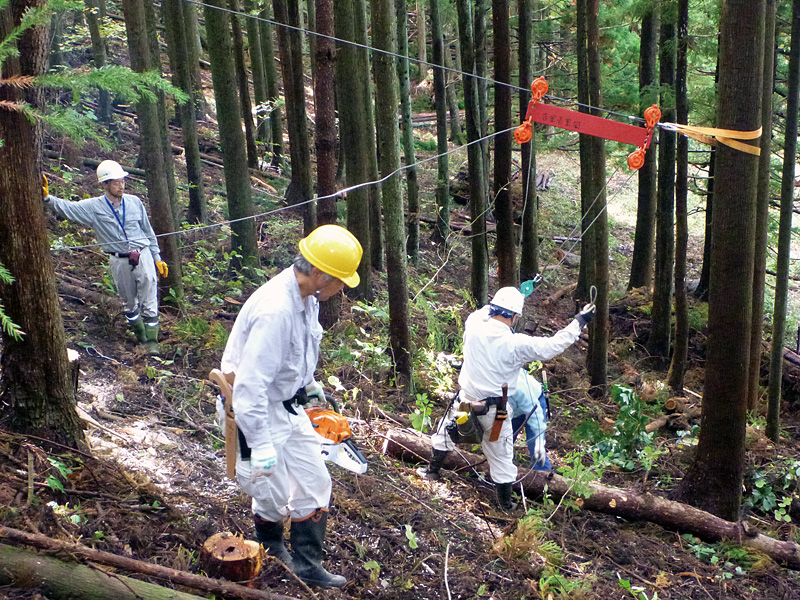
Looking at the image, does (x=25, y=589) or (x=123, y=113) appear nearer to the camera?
(x=25, y=589)

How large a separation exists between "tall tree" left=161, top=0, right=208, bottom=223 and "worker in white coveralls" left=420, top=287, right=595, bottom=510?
591 centimetres

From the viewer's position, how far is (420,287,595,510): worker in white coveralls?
19.4 ft

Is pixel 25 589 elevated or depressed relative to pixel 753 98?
depressed

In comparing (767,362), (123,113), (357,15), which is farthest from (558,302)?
(123,113)

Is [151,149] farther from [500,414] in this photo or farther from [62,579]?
[62,579]

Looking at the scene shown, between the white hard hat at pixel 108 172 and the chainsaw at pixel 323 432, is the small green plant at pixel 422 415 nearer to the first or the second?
the chainsaw at pixel 323 432

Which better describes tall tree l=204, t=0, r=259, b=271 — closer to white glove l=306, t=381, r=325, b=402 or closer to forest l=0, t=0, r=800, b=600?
forest l=0, t=0, r=800, b=600

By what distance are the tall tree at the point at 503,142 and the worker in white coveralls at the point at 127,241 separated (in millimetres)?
4600

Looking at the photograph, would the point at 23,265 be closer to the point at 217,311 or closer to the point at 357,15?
the point at 217,311

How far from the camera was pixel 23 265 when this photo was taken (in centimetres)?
413

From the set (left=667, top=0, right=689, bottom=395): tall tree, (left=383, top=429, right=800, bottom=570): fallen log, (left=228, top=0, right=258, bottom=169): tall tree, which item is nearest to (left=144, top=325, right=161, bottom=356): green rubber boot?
(left=383, top=429, right=800, bottom=570): fallen log

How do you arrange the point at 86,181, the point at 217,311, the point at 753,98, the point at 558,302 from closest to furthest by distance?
1. the point at 753,98
2. the point at 217,311
3. the point at 86,181
4. the point at 558,302

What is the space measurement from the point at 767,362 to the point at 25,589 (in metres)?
11.8

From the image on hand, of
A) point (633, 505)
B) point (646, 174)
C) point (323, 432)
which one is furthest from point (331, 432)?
point (646, 174)
